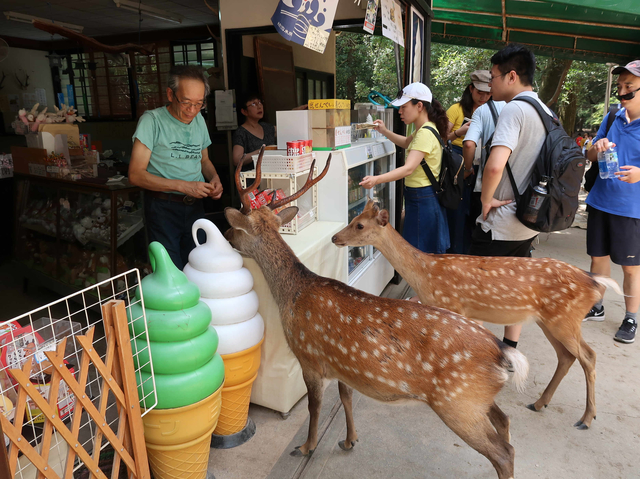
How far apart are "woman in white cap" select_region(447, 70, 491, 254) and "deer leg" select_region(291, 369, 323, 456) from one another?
8.62 ft

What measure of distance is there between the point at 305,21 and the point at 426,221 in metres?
1.88

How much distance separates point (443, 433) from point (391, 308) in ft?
3.51

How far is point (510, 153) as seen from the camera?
283cm

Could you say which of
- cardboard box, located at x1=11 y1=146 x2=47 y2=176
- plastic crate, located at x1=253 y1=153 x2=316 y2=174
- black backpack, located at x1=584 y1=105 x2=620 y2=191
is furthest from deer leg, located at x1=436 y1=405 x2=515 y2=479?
cardboard box, located at x1=11 y1=146 x2=47 y2=176

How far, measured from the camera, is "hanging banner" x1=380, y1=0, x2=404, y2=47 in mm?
3648

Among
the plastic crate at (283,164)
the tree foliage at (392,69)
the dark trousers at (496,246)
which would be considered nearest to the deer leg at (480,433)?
the dark trousers at (496,246)

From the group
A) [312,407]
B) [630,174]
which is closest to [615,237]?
[630,174]

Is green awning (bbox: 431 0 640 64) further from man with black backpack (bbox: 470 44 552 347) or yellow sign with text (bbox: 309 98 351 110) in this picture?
yellow sign with text (bbox: 309 98 351 110)

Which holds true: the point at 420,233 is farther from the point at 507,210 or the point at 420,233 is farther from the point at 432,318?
the point at 432,318

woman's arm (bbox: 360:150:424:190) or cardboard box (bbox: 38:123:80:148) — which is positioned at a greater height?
cardboard box (bbox: 38:123:80:148)

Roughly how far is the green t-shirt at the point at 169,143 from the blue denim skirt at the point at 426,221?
5.93 feet

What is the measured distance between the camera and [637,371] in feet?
11.0

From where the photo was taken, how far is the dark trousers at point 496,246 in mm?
3152

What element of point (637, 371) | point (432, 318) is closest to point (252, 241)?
point (432, 318)
